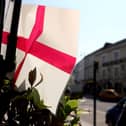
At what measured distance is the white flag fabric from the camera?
157 centimetres

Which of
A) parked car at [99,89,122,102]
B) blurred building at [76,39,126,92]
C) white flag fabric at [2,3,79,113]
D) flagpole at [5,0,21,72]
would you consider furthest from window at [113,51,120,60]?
flagpole at [5,0,21,72]

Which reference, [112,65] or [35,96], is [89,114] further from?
[112,65]

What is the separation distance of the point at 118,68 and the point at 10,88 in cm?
5763

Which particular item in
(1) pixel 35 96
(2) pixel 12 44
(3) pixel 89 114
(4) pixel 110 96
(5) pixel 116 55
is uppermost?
(5) pixel 116 55

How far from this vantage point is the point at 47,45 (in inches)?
63.7

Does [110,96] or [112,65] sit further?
[112,65]

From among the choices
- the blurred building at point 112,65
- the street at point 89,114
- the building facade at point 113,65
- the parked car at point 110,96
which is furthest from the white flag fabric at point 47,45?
the building facade at point 113,65

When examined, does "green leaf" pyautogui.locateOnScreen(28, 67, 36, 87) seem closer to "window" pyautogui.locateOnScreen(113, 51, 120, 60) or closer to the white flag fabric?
the white flag fabric

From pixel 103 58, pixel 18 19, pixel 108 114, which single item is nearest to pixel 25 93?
pixel 18 19

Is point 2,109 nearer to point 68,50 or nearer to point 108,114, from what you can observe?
point 68,50

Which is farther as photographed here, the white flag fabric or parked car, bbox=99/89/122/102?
parked car, bbox=99/89/122/102

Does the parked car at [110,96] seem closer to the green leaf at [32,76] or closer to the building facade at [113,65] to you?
the building facade at [113,65]

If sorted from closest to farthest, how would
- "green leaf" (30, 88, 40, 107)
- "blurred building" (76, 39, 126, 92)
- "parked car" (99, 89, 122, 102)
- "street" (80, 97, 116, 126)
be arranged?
"green leaf" (30, 88, 40, 107)
"street" (80, 97, 116, 126)
"parked car" (99, 89, 122, 102)
"blurred building" (76, 39, 126, 92)

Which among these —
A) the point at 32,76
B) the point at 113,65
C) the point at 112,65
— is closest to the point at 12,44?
the point at 32,76
